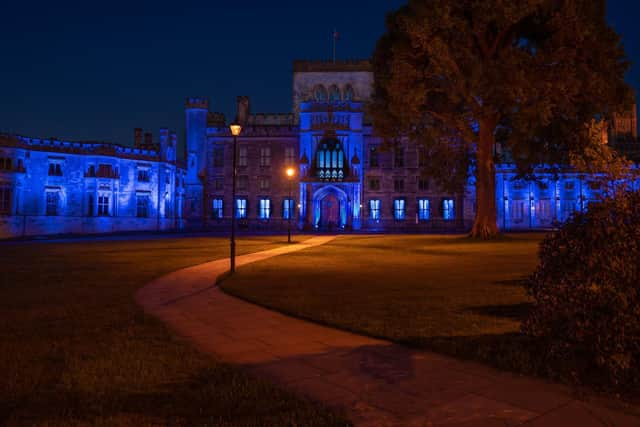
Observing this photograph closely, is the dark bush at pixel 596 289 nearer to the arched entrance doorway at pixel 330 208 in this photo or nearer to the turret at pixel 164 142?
the arched entrance doorway at pixel 330 208

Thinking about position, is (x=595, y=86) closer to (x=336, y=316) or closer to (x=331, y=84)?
(x=336, y=316)

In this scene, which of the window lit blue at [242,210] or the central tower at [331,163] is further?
the window lit blue at [242,210]

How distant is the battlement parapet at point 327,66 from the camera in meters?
66.1

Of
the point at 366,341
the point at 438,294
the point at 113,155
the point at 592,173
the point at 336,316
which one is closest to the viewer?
the point at 592,173

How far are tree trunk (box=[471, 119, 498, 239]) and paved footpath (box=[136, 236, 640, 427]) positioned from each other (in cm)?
2445

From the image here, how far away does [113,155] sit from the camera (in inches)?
2093

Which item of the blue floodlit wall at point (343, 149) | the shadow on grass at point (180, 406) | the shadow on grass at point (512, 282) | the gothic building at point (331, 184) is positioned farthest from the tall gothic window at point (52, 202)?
the shadow on grass at point (180, 406)

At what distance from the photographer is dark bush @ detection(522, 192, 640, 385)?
4707 mm

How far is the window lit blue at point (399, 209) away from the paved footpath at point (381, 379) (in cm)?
5067

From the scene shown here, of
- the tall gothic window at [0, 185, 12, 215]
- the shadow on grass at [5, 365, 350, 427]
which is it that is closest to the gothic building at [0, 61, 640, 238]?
the tall gothic window at [0, 185, 12, 215]

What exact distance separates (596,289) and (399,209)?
54073mm

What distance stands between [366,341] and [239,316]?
2.91m

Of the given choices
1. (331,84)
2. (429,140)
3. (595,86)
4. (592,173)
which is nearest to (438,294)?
(592,173)

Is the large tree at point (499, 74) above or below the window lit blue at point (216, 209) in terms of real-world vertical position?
above
